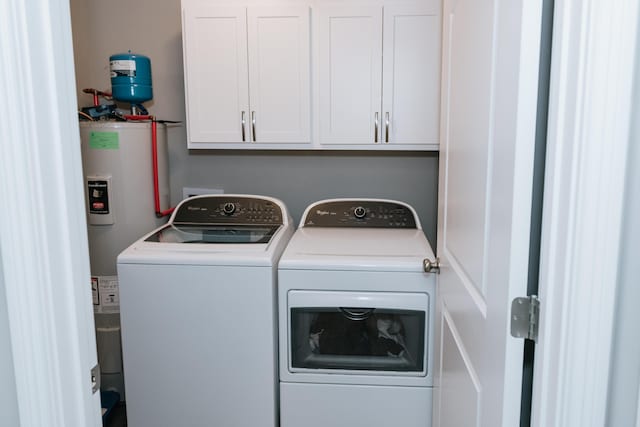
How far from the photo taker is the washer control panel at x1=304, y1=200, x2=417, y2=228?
2.42 m

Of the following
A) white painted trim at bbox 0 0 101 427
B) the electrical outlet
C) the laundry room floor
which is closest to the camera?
white painted trim at bbox 0 0 101 427

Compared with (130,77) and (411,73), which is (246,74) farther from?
(411,73)

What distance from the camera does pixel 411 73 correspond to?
226 cm

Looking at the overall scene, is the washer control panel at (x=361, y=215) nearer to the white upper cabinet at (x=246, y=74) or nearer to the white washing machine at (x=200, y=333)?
the white upper cabinet at (x=246, y=74)

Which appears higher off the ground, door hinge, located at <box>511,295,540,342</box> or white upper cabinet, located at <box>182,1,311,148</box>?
white upper cabinet, located at <box>182,1,311,148</box>

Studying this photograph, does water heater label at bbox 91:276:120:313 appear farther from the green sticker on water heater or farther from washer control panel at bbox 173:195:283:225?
the green sticker on water heater

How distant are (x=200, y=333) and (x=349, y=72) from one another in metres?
1.38

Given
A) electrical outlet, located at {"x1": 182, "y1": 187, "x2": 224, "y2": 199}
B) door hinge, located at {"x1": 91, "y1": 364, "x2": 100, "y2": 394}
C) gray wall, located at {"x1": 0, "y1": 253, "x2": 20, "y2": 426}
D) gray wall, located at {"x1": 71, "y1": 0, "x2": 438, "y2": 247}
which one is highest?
gray wall, located at {"x1": 71, "y1": 0, "x2": 438, "y2": 247}

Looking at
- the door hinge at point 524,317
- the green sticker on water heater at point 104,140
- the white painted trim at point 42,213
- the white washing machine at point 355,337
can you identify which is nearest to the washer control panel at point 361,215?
the white washing machine at point 355,337

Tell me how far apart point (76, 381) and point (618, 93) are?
1.00m

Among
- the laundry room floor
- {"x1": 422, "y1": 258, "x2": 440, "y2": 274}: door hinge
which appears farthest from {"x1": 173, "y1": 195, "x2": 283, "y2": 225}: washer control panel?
the laundry room floor

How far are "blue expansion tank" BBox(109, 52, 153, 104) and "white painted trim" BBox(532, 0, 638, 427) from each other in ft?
7.29

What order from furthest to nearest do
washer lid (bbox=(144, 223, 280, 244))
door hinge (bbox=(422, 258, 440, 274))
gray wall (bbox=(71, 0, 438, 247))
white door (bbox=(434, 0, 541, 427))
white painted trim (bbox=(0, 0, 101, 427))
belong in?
gray wall (bbox=(71, 0, 438, 247)) < washer lid (bbox=(144, 223, 280, 244)) < door hinge (bbox=(422, 258, 440, 274)) < white door (bbox=(434, 0, 541, 427)) < white painted trim (bbox=(0, 0, 101, 427))

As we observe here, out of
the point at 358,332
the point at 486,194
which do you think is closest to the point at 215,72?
the point at 358,332
